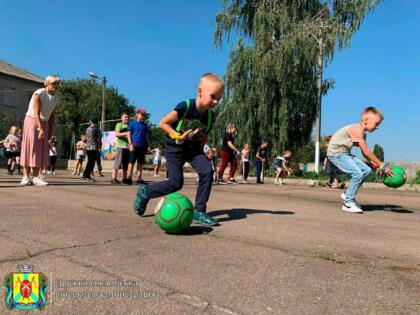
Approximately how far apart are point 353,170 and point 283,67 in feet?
50.0

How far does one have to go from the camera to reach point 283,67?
20.9 metres

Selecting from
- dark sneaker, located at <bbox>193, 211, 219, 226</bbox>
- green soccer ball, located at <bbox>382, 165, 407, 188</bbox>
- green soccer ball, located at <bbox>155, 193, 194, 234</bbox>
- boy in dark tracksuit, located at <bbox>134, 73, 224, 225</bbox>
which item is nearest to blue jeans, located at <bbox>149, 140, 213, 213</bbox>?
boy in dark tracksuit, located at <bbox>134, 73, 224, 225</bbox>

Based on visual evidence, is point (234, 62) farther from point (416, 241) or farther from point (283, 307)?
point (283, 307)

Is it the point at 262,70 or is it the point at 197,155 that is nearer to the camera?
the point at 197,155

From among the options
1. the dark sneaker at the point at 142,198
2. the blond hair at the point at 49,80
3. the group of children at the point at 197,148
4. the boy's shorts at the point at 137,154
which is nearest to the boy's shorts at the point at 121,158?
the group of children at the point at 197,148

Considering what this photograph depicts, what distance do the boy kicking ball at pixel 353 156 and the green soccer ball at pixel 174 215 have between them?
351cm

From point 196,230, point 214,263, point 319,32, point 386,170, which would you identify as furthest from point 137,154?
point 319,32

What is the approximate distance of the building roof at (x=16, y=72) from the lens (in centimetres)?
4430

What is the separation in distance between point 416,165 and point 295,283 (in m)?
22.3

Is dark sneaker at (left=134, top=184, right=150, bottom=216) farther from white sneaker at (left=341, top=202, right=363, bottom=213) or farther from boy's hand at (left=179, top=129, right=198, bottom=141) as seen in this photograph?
white sneaker at (left=341, top=202, right=363, bottom=213)

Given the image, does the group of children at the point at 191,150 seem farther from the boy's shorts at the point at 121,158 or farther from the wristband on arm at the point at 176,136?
the boy's shorts at the point at 121,158

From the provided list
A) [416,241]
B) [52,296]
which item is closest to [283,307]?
[52,296]

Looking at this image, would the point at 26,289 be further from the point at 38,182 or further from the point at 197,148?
the point at 38,182

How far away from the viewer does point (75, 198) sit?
20.4 ft
